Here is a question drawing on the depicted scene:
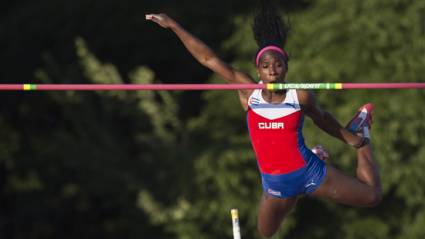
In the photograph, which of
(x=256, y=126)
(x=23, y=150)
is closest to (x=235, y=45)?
(x=23, y=150)

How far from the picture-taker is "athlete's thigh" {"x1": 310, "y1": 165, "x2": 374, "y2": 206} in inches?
455

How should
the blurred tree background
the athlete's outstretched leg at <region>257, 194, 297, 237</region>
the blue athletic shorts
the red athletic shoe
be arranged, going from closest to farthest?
1. the blue athletic shorts
2. the athlete's outstretched leg at <region>257, 194, 297, 237</region>
3. the red athletic shoe
4. the blurred tree background

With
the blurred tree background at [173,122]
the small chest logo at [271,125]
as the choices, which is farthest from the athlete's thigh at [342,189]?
the blurred tree background at [173,122]

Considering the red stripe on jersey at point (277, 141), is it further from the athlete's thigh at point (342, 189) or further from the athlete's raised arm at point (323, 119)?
the athlete's thigh at point (342, 189)

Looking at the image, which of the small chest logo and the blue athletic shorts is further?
the blue athletic shorts

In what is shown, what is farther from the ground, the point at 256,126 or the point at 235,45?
the point at 256,126

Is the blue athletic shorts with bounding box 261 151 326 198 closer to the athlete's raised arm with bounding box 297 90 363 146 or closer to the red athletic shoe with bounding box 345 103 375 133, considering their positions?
the athlete's raised arm with bounding box 297 90 363 146

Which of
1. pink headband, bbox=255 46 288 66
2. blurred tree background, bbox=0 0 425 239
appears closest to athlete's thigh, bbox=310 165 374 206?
pink headband, bbox=255 46 288 66

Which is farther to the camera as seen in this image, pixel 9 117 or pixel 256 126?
pixel 9 117

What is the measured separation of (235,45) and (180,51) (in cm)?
237

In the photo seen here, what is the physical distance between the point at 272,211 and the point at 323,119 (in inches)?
33.0

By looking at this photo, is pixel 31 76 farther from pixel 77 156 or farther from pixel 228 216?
pixel 228 216

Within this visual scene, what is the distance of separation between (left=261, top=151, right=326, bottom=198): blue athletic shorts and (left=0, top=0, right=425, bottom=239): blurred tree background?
624 cm

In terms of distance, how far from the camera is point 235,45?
19516 millimetres
